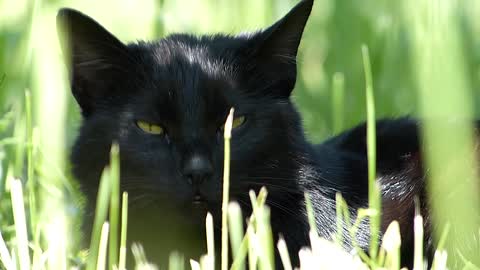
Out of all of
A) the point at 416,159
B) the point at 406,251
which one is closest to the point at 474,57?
the point at 416,159

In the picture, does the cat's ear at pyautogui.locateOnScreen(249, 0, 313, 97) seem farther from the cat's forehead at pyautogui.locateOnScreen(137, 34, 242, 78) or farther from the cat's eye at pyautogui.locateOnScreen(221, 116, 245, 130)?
the cat's eye at pyautogui.locateOnScreen(221, 116, 245, 130)

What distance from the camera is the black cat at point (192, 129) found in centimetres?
233

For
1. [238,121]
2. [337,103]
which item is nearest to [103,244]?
[238,121]

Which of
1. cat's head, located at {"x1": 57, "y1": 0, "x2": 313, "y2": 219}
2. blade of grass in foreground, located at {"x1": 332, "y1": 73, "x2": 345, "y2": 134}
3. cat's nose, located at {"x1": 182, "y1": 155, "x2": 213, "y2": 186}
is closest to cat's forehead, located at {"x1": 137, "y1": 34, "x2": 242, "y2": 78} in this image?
cat's head, located at {"x1": 57, "y1": 0, "x2": 313, "y2": 219}

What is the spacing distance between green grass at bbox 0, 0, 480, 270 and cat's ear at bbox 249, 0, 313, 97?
23 cm

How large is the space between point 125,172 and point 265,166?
37 cm

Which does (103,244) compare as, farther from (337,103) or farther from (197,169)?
(337,103)

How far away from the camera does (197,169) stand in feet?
7.32

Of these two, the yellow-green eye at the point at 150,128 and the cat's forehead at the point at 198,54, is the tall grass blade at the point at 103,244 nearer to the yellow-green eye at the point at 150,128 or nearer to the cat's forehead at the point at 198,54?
the yellow-green eye at the point at 150,128

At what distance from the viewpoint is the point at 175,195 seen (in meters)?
2.31

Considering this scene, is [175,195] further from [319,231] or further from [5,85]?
[5,85]

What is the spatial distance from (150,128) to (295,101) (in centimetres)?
142

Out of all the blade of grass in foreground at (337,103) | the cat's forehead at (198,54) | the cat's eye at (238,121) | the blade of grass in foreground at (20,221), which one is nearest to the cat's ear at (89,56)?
the cat's forehead at (198,54)

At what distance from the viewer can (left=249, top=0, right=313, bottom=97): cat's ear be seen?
2510mm
